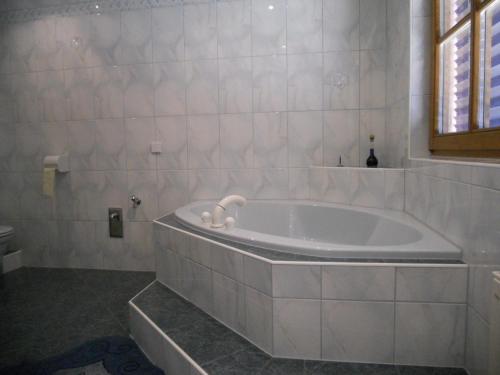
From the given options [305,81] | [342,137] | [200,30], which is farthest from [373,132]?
[200,30]

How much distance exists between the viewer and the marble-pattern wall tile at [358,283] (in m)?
1.37

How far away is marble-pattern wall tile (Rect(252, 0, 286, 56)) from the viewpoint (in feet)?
9.25

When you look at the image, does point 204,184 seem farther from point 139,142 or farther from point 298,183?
point 298,183

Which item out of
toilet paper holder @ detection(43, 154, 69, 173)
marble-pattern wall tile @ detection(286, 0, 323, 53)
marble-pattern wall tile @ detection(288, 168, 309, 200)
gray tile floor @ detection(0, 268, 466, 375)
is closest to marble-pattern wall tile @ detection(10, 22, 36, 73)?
toilet paper holder @ detection(43, 154, 69, 173)

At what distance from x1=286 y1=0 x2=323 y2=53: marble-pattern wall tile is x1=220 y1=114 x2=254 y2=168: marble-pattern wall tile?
0.68m

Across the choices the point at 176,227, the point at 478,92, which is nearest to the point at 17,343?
the point at 176,227

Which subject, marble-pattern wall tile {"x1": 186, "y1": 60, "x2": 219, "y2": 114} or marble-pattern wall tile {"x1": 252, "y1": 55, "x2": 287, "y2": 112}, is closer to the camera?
marble-pattern wall tile {"x1": 252, "y1": 55, "x2": 287, "y2": 112}

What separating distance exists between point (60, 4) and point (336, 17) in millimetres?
2416

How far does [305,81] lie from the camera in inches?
111

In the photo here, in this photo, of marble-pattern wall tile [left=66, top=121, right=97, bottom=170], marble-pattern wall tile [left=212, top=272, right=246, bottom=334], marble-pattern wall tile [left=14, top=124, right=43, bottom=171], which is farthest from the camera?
marble-pattern wall tile [left=14, top=124, right=43, bottom=171]

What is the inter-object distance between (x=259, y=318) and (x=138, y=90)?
2.32m

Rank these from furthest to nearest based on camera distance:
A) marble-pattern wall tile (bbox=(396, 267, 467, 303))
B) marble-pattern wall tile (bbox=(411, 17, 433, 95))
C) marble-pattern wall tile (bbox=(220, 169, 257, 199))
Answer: marble-pattern wall tile (bbox=(220, 169, 257, 199)) < marble-pattern wall tile (bbox=(411, 17, 433, 95)) < marble-pattern wall tile (bbox=(396, 267, 467, 303))

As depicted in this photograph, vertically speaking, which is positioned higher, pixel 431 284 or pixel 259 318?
pixel 431 284

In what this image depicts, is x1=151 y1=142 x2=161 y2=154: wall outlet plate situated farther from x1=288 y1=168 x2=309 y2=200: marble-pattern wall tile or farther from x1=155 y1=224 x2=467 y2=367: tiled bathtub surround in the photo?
x1=155 y1=224 x2=467 y2=367: tiled bathtub surround
